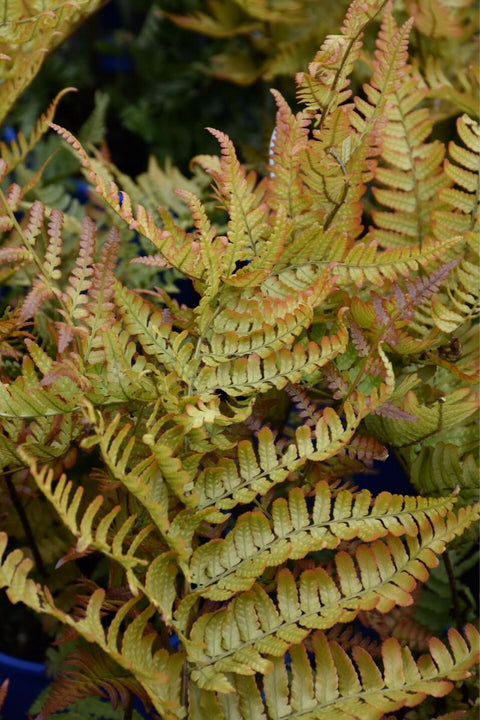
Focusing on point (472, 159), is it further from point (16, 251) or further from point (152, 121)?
point (152, 121)

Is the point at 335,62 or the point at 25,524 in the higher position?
the point at 335,62

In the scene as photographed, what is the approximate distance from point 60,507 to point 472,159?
0.44m

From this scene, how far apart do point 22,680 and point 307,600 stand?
412 mm

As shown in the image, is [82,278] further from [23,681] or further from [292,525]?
[23,681]

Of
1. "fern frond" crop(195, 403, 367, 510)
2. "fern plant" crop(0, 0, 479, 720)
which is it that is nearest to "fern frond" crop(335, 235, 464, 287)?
"fern plant" crop(0, 0, 479, 720)

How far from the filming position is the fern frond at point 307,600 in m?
0.50

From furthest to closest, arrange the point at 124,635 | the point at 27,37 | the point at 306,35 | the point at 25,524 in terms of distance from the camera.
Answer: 1. the point at 306,35
2. the point at 25,524
3. the point at 27,37
4. the point at 124,635

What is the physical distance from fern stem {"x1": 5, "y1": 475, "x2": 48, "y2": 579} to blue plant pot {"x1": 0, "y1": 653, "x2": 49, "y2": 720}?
0.31 ft

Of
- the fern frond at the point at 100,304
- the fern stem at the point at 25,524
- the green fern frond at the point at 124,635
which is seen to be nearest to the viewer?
the green fern frond at the point at 124,635

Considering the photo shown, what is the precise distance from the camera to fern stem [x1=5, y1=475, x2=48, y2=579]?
658 mm

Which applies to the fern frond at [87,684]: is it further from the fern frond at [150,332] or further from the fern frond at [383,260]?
the fern frond at [383,260]

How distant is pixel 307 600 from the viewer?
51cm

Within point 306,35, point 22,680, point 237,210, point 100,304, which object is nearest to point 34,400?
point 100,304

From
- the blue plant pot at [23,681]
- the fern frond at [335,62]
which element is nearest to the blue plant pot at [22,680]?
the blue plant pot at [23,681]
